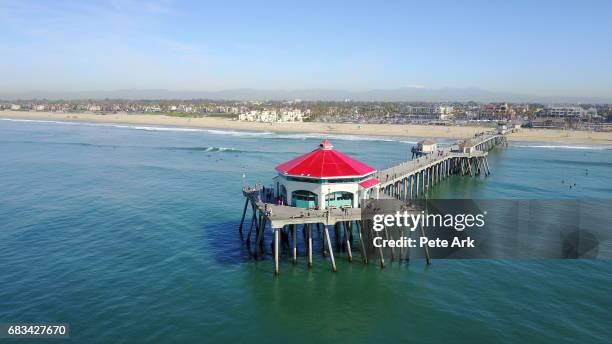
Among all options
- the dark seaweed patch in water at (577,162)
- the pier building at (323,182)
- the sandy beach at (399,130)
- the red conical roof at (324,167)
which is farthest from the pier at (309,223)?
the sandy beach at (399,130)

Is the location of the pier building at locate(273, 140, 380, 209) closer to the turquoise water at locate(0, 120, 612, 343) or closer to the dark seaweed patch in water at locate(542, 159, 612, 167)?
the turquoise water at locate(0, 120, 612, 343)

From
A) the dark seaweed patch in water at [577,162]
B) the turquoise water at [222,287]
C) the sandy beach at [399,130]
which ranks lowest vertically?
the turquoise water at [222,287]

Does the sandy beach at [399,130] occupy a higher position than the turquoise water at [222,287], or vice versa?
the sandy beach at [399,130]

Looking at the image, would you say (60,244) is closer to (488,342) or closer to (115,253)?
(115,253)

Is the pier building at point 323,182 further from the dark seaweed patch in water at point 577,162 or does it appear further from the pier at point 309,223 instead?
the dark seaweed patch in water at point 577,162

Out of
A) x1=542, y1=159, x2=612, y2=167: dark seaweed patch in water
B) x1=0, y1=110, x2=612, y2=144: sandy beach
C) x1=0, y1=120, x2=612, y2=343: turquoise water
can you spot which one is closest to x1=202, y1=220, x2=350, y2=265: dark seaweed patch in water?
x1=0, y1=120, x2=612, y2=343: turquoise water

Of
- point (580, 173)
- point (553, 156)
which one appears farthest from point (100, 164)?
point (553, 156)

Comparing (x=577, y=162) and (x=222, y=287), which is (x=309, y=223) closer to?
(x=222, y=287)

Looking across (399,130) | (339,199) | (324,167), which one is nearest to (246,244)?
(339,199)
